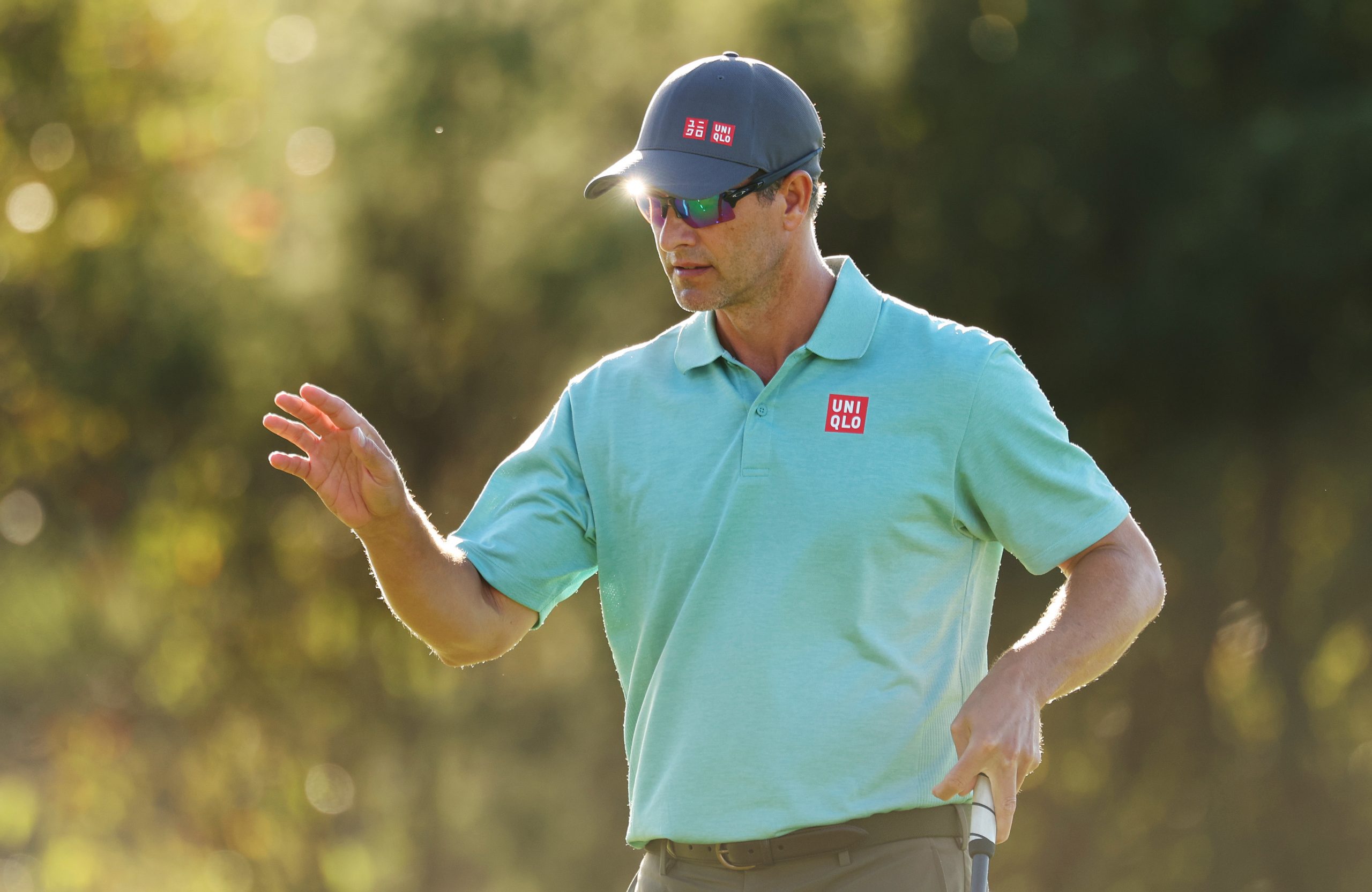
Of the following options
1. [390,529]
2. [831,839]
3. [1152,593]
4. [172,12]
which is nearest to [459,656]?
[390,529]

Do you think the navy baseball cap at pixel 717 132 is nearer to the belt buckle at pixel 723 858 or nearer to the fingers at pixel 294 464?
the fingers at pixel 294 464

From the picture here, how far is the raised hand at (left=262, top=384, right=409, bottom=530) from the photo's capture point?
6.73ft

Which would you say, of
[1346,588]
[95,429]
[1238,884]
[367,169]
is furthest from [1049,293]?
[95,429]

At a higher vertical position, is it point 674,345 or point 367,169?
point 367,169

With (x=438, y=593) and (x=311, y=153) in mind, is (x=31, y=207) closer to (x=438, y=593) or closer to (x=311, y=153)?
(x=311, y=153)

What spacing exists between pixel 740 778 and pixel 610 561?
1.29ft

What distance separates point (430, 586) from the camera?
86.9 inches

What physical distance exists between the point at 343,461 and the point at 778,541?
0.58m

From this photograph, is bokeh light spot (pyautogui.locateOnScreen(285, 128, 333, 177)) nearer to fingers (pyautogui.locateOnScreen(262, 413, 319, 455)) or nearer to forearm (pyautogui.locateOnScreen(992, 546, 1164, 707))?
fingers (pyautogui.locateOnScreen(262, 413, 319, 455))

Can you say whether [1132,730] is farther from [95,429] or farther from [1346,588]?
[95,429]

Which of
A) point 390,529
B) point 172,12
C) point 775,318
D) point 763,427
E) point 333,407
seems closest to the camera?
point 333,407

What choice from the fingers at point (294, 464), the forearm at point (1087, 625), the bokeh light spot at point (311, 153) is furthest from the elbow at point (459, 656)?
the bokeh light spot at point (311, 153)

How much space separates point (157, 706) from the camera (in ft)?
29.5

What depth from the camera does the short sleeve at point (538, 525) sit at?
2.35m
